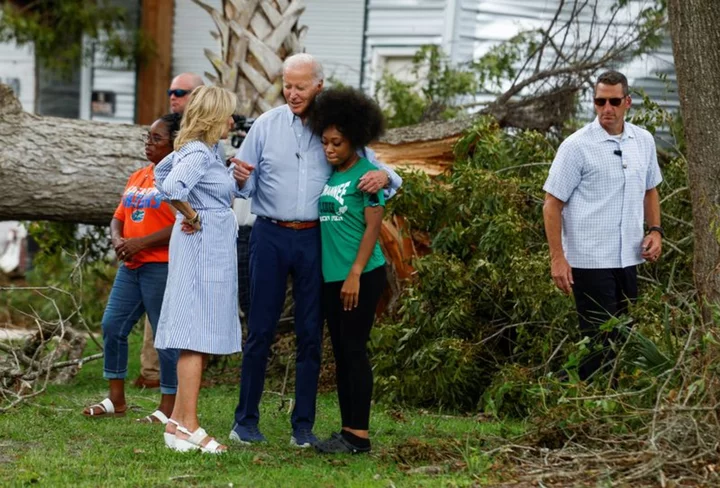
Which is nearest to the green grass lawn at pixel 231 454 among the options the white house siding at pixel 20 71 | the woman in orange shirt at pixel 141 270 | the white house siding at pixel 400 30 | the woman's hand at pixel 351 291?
the woman in orange shirt at pixel 141 270

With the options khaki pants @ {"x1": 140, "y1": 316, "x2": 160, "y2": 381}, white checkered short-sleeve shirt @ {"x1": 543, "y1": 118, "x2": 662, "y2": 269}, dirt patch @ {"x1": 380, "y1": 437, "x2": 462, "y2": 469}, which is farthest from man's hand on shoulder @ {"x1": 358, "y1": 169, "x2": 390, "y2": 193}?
khaki pants @ {"x1": 140, "y1": 316, "x2": 160, "y2": 381}

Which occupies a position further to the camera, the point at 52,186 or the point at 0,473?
the point at 52,186

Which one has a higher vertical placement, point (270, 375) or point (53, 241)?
point (53, 241)

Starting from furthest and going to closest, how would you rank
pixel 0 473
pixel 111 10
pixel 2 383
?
pixel 111 10 < pixel 2 383 < pixel 0 473

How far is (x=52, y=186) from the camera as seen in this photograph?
9164 mm

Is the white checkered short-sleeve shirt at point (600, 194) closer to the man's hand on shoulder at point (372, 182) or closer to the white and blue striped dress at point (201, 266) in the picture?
the man's hand on shoulder at point (372, 182)

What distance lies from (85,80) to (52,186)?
26.4ft

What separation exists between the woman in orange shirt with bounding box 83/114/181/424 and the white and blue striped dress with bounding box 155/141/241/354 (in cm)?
90

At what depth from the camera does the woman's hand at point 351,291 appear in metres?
6.18

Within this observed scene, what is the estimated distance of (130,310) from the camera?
24.6 feet

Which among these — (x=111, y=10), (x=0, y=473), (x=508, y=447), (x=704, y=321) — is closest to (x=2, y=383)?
(x=0, y=473)

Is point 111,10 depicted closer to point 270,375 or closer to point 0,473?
point 270,375

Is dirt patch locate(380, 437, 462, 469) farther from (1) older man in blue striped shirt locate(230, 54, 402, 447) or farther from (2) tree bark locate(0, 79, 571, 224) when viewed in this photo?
(2) tree bark locate(0, 79, 571, 224)

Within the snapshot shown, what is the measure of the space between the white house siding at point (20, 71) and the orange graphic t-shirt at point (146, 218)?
33.9ft
